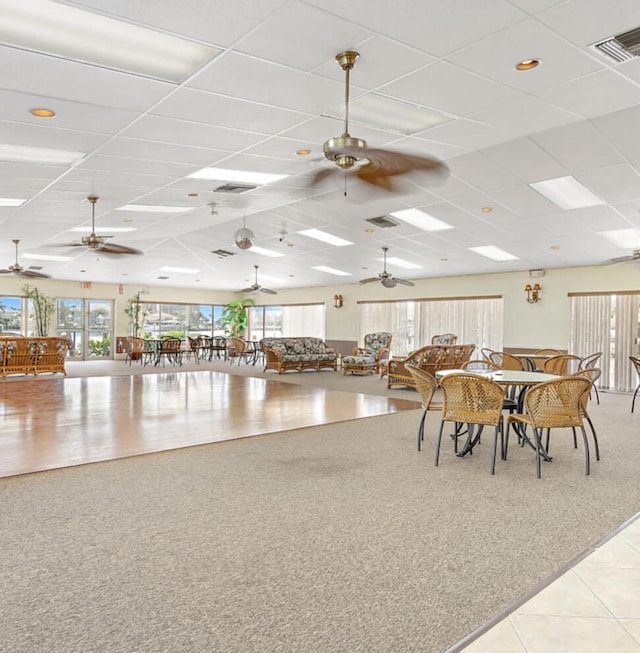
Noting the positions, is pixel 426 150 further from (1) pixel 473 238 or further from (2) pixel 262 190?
(1) pixel 473 238

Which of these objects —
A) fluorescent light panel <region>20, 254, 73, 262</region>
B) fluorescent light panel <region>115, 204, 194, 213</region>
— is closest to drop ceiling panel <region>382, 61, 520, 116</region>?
fluorescent light panel <region>115, 204, 194, 213</region>

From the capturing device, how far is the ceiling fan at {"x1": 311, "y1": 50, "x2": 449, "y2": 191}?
3209mm

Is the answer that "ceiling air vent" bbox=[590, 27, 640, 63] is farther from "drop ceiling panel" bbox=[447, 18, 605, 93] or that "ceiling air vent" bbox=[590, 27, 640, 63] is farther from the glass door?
the glass door

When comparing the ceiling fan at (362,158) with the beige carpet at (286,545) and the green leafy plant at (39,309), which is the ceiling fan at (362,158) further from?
the green leafy plant at (39,309)

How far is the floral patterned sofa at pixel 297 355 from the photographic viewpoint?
12836mm

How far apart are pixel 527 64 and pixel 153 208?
603 centimetres

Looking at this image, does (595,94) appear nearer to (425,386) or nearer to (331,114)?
(331,114)

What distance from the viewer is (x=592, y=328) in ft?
35.6

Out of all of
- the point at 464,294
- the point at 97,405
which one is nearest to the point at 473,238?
the point at 464,294

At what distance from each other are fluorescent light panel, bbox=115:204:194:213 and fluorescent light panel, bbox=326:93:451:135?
14.1 ft

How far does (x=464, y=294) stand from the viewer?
42.5 feet

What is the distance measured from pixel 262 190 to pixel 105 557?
5314mm

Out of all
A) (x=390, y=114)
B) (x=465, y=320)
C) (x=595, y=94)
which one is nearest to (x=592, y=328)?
(x=465, y=320)

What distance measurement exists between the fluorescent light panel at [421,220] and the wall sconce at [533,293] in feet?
10.9
